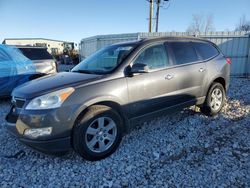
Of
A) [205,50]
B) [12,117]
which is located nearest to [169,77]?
[205,50]

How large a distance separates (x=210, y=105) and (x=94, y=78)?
2.85m

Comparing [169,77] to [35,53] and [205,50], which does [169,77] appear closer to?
[205,50]

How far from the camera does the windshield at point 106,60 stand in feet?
11.2

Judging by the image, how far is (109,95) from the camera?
3020 millimetres

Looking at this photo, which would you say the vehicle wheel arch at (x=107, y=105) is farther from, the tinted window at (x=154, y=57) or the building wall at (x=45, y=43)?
the building wall at (x=45, y=43)

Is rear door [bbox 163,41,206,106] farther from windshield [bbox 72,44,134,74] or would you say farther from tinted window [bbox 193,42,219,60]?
windshield [bbox 72,44,134,74]

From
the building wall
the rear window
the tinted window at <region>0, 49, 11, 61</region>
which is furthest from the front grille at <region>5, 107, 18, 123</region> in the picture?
the building wall

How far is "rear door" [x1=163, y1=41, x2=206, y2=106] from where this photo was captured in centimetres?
382

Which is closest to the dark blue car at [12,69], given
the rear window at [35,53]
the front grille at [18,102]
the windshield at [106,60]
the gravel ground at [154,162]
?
the rear window at [35,53]

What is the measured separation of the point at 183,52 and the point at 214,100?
1.45 metres

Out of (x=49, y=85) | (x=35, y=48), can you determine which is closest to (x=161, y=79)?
(x=49, y=85)

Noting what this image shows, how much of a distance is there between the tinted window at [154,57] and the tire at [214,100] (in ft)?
4.97

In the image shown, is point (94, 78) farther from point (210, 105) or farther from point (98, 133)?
point (210, 105)

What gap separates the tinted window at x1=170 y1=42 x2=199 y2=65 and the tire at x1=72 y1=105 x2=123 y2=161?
171 cm
